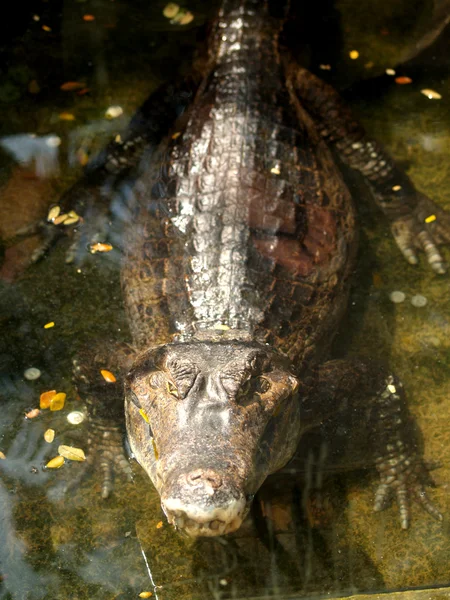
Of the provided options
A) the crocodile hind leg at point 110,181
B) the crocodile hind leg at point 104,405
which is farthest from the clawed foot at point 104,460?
the crocodile hind leg at point 110,181

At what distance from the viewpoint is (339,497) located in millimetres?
3871

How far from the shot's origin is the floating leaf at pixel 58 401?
4.11 metres

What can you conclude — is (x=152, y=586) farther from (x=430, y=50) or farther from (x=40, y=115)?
(x=430, y=50)

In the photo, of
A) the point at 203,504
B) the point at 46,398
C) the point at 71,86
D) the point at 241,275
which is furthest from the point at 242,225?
the point at 71,86

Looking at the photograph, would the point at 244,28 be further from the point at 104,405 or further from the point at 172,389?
the point at 172,389

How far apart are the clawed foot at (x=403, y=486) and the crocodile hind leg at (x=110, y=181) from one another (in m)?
2.27

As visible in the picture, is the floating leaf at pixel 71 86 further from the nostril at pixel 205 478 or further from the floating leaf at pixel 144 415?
the nostril at pixel 205 478

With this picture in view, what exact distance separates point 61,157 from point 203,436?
2894 millimetres

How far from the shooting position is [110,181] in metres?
5.07

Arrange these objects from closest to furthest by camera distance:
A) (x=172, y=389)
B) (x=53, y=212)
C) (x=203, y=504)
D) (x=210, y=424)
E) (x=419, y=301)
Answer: (x=203, y=504) → (x=210, y=424) → (x=172, y=389) → (x=419, y=301) → (x=53, y=212)

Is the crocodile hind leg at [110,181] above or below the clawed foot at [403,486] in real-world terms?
above

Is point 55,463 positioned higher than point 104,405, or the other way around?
point 104,405

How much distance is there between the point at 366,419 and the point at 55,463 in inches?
66.0

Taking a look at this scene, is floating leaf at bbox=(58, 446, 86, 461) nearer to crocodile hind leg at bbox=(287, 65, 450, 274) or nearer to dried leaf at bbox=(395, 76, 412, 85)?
crocodile hind leg at bbox=(287, 65, 450, 274)
